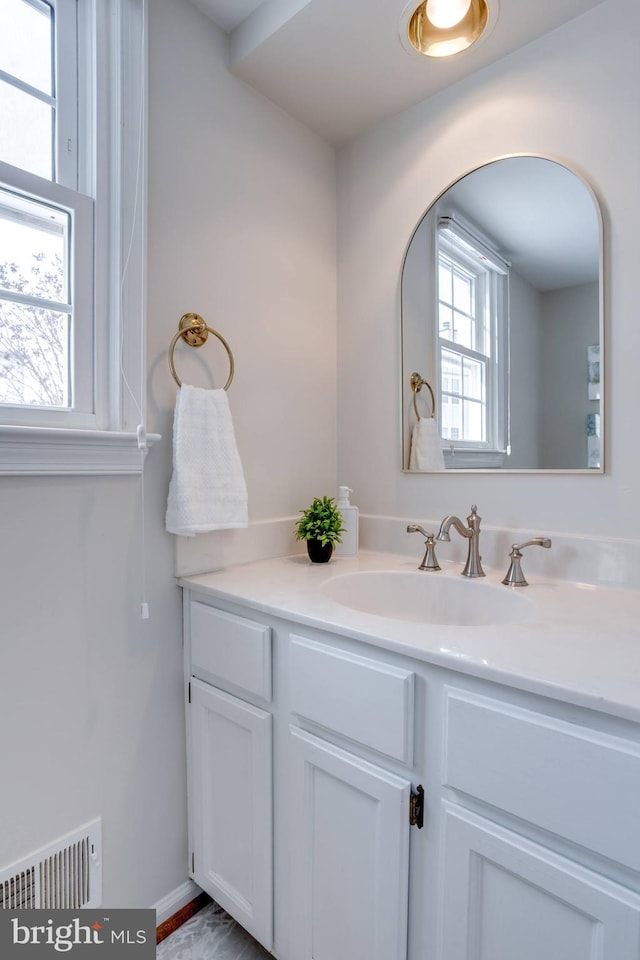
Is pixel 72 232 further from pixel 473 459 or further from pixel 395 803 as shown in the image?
pixel 395 803

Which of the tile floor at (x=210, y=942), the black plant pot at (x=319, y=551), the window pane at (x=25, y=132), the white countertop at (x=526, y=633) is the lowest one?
the tile floor at (x=210, y=942)

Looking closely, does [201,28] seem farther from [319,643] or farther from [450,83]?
[319,643]

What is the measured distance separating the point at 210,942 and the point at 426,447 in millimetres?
1375

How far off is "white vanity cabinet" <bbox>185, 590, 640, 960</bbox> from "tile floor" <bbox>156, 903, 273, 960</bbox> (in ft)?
0.38

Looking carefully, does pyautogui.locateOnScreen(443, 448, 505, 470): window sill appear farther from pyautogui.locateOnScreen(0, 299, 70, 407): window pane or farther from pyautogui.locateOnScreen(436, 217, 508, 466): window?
pyautogui.locateOnScreen(0, 299, 70, 407): window pane

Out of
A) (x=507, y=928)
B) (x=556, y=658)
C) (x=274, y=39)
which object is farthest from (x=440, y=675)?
(x=274, y=39)

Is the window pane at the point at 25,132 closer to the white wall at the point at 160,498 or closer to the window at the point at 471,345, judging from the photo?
the white wall at the point at 160,498

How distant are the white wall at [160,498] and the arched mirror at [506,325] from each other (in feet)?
1.22

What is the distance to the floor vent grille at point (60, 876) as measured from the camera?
994 mm

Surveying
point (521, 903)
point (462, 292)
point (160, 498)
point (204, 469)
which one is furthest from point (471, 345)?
point (521, 903)

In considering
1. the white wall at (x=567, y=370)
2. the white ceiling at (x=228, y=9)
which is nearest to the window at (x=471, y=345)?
the white wall at (x=567, y=370)

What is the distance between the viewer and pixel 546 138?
124cm

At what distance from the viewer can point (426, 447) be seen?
1.51 meters

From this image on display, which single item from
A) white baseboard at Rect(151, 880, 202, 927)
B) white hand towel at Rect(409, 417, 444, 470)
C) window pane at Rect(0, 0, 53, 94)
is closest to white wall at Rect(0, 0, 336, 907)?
white baseboard at Rect(151, 880, 202, 927)
